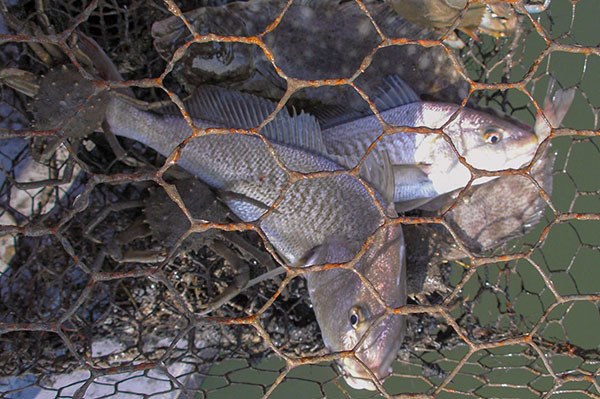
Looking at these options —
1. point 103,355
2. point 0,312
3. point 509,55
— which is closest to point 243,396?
point 103,355

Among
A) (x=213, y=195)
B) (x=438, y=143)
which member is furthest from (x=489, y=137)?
(x=213, y=195)

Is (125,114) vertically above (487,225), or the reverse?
(125,114)

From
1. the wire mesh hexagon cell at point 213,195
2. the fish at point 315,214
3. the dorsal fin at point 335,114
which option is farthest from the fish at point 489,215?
the dorsal fin at point 335,114

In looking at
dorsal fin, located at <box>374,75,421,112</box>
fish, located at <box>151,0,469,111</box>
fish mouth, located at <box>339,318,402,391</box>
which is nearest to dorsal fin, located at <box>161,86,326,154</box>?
fish, located at <box>151,0,469,111</box>

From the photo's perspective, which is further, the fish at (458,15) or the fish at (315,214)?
the fish at (458,15)

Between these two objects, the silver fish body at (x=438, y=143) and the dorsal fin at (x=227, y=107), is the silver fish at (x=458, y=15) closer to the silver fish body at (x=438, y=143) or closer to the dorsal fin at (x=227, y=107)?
the silver fish body at (x=438, y=143)

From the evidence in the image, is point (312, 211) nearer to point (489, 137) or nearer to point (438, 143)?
point (438, 143)

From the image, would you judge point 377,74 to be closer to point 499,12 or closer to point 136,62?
point 499,12
